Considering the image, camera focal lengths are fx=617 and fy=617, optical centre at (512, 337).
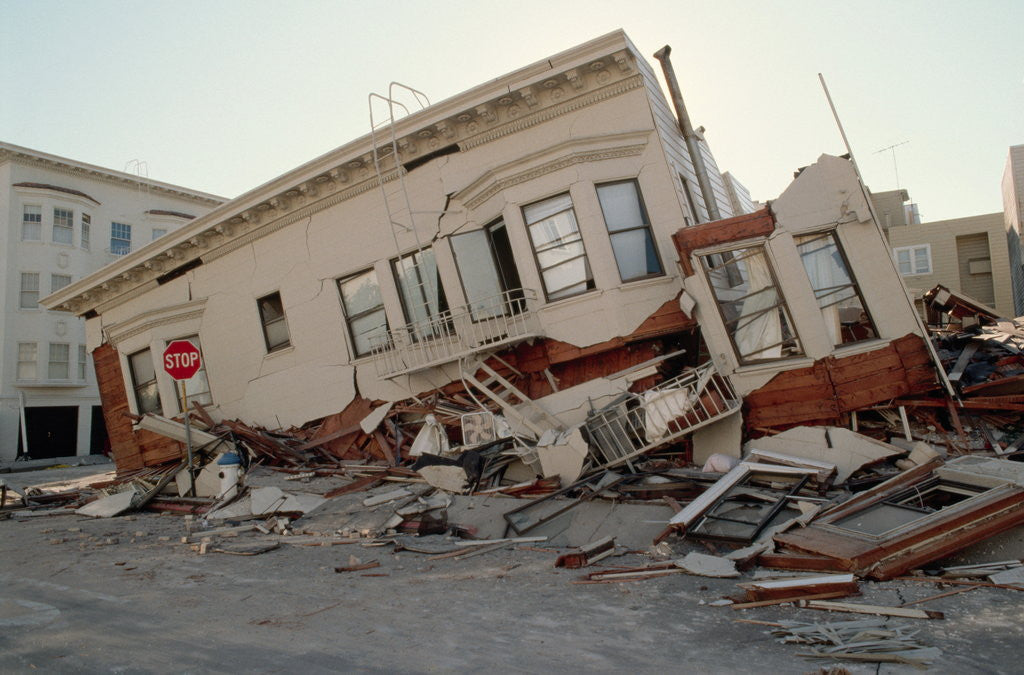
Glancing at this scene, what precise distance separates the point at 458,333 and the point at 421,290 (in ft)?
4.82

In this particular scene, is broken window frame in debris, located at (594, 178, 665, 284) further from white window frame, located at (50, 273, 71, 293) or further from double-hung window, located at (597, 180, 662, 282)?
white window frame, located at (50, 273, 71, 293)

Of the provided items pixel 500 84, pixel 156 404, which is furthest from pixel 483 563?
pixel 156 404

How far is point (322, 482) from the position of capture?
10.5 metres

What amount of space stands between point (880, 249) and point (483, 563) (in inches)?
254

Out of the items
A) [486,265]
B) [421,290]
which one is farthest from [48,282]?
[486,265]

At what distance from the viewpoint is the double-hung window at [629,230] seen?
385 inches

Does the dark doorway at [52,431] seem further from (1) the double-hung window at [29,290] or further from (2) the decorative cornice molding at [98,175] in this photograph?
(2) the decorative cornice molding at [98,175]

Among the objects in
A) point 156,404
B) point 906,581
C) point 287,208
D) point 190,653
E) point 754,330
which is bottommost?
point 906,581

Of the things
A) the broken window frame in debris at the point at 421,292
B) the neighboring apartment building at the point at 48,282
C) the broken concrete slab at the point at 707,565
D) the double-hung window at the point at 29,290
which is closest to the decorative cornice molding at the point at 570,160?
the broken window frame in debris at the point at 421,292

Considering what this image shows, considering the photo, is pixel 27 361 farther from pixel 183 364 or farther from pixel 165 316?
pixel 183 364

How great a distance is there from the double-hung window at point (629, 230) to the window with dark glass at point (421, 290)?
326cm

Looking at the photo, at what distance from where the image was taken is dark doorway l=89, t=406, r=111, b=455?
29594 millimetres

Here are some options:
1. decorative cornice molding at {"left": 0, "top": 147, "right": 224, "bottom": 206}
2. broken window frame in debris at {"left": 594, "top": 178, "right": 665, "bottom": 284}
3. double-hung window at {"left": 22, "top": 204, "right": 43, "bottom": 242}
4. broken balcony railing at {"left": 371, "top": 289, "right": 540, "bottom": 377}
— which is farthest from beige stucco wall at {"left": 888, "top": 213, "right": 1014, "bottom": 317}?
double-hung window at {"left": 22, "top": 204, "right": 43, "bottom": 242}

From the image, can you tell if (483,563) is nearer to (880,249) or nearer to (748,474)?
(748,474)
